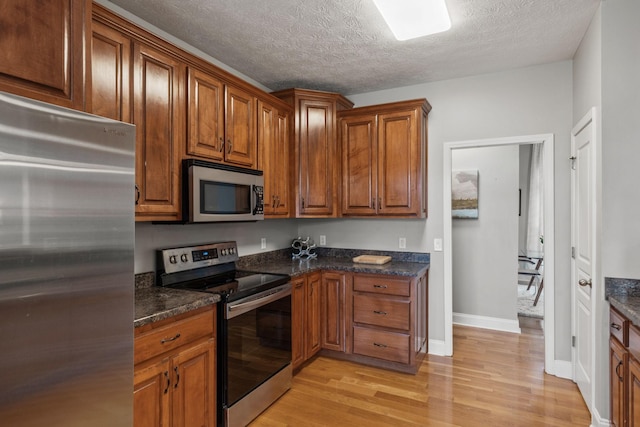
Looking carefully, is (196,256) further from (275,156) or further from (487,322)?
(487,322)

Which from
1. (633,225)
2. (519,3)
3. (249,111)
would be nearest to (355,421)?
(633,225)

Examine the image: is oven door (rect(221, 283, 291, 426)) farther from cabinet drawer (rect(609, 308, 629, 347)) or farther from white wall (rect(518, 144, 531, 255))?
white wall (rect(518, 144, 531, 255))

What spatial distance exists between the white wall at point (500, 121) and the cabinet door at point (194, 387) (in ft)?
7.48

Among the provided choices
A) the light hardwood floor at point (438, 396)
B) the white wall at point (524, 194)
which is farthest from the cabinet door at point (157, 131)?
the white wall at point (524, 194)

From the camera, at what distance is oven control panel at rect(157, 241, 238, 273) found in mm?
2404

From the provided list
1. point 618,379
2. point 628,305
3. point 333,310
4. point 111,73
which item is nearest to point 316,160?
point 333,310

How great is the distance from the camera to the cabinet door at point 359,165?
11.4 ft

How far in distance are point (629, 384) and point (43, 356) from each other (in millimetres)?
2527

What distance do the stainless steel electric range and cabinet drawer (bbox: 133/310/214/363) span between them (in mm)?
119

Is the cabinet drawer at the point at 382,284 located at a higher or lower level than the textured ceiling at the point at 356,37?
lower

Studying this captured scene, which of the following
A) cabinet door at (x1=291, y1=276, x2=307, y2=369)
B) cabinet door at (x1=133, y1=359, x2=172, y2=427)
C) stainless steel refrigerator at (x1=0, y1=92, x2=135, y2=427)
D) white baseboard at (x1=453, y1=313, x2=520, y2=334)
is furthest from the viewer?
white baseboard at (x1=453, y1=313, x2=520, y2=334)

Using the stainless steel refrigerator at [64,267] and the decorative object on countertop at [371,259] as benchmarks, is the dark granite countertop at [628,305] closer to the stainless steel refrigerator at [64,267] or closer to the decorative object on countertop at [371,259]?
the decorative object on countertop at [371,259]

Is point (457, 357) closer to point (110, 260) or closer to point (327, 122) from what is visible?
point (327, 122)

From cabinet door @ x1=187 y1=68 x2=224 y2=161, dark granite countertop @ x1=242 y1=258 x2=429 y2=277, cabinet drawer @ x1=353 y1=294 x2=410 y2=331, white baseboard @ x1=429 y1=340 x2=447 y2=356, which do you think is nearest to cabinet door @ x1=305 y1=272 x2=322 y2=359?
dark granite countertop @ x1=242 y1=258 x2=429 y2=277
